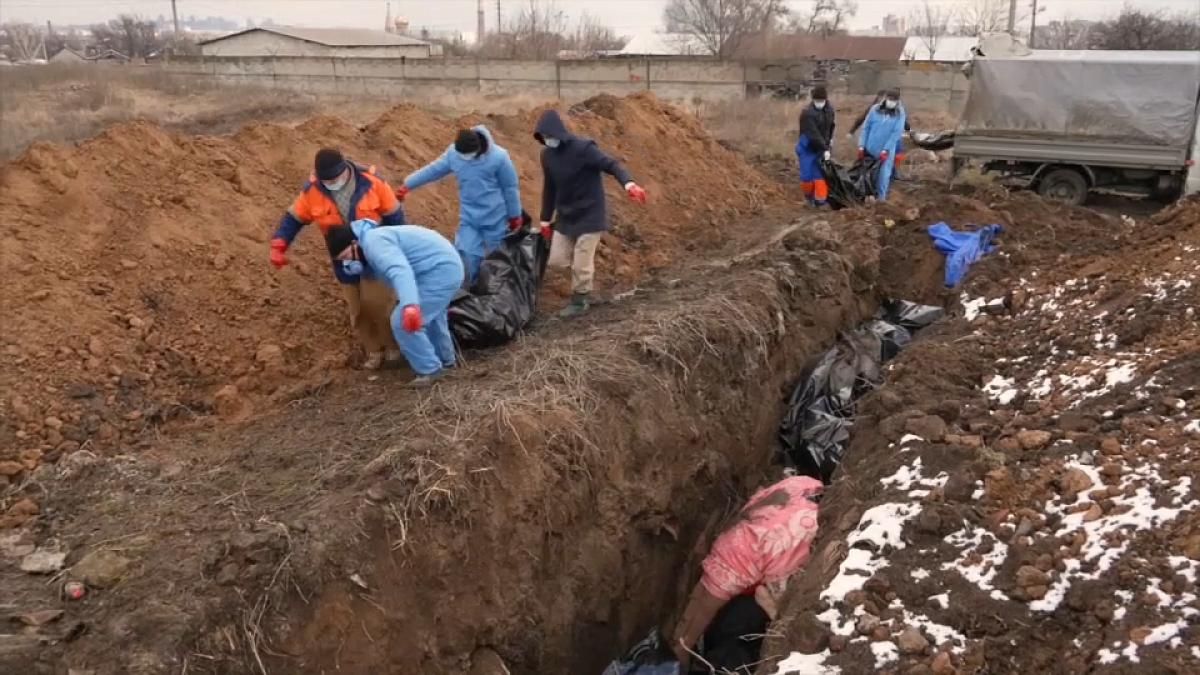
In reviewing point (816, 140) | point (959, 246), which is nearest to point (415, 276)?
point (959, 246)

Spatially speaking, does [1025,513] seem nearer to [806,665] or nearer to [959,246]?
[806,665]

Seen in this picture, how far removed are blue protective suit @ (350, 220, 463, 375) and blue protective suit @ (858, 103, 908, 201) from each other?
666 centimetres

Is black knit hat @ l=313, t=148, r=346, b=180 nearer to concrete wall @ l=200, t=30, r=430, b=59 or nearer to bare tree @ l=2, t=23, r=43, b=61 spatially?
concrete wall @ l=200, t=30, r=430, b=59

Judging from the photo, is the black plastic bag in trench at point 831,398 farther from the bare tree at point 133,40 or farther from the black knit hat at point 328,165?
the bare tree at point 133,40

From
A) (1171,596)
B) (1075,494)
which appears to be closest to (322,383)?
(1075,494)

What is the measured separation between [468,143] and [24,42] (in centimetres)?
6577

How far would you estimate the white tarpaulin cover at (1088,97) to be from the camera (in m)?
11.1

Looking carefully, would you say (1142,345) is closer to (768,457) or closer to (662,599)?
(768,457)

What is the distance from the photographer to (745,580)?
173 inches

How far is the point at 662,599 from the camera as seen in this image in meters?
5.19

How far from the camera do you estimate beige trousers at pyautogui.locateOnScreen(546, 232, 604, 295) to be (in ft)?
21.2

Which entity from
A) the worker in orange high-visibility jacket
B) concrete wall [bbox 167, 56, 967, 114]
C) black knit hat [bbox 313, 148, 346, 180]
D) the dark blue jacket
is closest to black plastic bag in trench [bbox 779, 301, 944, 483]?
the dark blue jacket

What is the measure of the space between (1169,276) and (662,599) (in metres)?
4.01

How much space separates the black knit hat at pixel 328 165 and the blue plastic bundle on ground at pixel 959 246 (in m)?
5.32
